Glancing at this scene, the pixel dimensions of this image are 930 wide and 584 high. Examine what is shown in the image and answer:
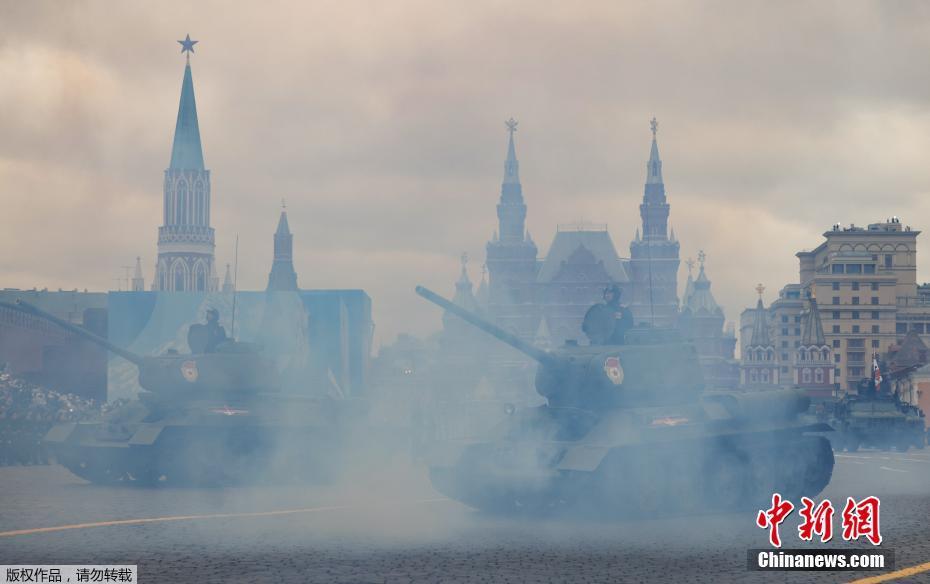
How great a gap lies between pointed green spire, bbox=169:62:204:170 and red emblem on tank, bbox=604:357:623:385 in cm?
14354

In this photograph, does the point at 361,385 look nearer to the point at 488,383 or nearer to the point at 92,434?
the point at 488,383

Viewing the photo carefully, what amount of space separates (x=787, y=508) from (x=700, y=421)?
184cm

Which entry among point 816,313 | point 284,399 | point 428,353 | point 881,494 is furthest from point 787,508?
point 816,313

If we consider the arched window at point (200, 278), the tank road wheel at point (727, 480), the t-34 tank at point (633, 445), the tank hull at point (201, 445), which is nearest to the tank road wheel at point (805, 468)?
the t-34 tank at point (633, 445)

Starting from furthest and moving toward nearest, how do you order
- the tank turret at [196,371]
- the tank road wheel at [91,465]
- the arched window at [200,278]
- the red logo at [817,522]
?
the arched window at [200,278] < the tank turret at [196,371] < the tank road wheel at [91,465] < the red logo at [817,522]

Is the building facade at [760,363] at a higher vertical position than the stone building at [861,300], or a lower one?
lower

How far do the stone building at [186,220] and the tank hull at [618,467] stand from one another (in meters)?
142

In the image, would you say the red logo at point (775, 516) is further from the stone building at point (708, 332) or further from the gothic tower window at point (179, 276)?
the gothic tower window at point (179, 276)

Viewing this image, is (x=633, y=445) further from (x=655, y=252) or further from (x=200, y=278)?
(x=200, y=278)

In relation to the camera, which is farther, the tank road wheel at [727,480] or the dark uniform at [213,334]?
the dark uniform at [213,334]

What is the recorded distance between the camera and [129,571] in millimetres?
12008

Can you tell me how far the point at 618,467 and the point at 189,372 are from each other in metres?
10.1

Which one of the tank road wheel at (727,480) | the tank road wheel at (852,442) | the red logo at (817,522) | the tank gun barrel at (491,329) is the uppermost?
the tank gun barrel at (491,329)

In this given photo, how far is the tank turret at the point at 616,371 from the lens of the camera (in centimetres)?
1947
